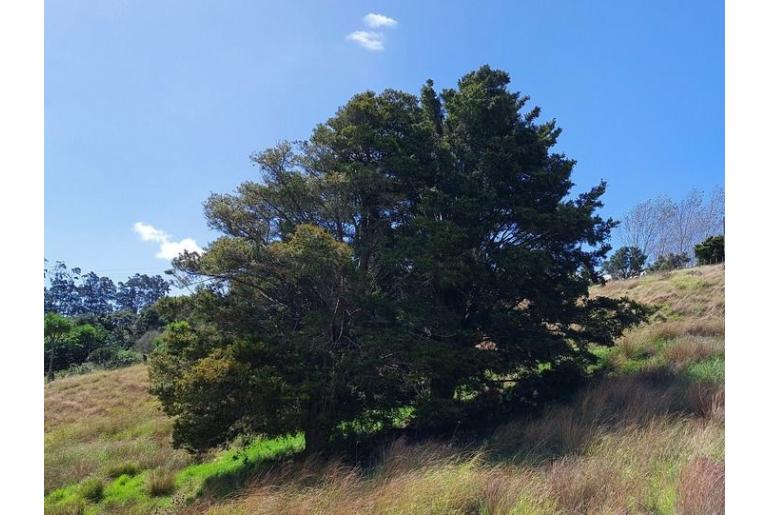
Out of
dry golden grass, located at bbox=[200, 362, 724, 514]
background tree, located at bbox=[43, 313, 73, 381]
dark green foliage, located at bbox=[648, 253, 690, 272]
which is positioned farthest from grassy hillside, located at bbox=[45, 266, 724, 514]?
dark green foliage, located at bbox=[648, 253, 690, 272]

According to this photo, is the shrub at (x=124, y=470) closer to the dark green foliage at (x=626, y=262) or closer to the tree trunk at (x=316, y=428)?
the tree trunk at (x=316, y=428)

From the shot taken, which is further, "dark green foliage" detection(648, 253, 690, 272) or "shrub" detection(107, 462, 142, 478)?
"dark green foliage" detection(648, 253, 690, 272)

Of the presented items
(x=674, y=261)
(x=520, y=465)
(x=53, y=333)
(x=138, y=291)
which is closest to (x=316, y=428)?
(x=520, y=465)

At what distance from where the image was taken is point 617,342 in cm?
1312

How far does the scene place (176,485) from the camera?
30.4ft

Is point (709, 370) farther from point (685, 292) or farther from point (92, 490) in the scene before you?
point (92, 490)

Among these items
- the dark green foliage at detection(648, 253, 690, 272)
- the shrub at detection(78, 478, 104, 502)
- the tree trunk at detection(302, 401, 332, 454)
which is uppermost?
the dark green foliage at detection(648, 253, 690, 272)

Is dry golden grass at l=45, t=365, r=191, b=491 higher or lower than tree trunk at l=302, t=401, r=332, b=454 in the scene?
lower

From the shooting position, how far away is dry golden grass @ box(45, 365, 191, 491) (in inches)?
451

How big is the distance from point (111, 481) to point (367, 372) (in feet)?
22.1

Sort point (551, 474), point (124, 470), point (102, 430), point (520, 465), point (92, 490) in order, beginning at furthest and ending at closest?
point (102, 430) → point (124, 470) → point (92, 490) → point (520, 465) → point (551, 474)

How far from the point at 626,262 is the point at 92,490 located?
38.7 meters

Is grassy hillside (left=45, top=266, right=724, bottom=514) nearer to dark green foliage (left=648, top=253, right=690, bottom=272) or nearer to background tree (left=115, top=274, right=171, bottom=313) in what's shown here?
dark green foliage (left=648, top=253, right=690, bottom=272)
